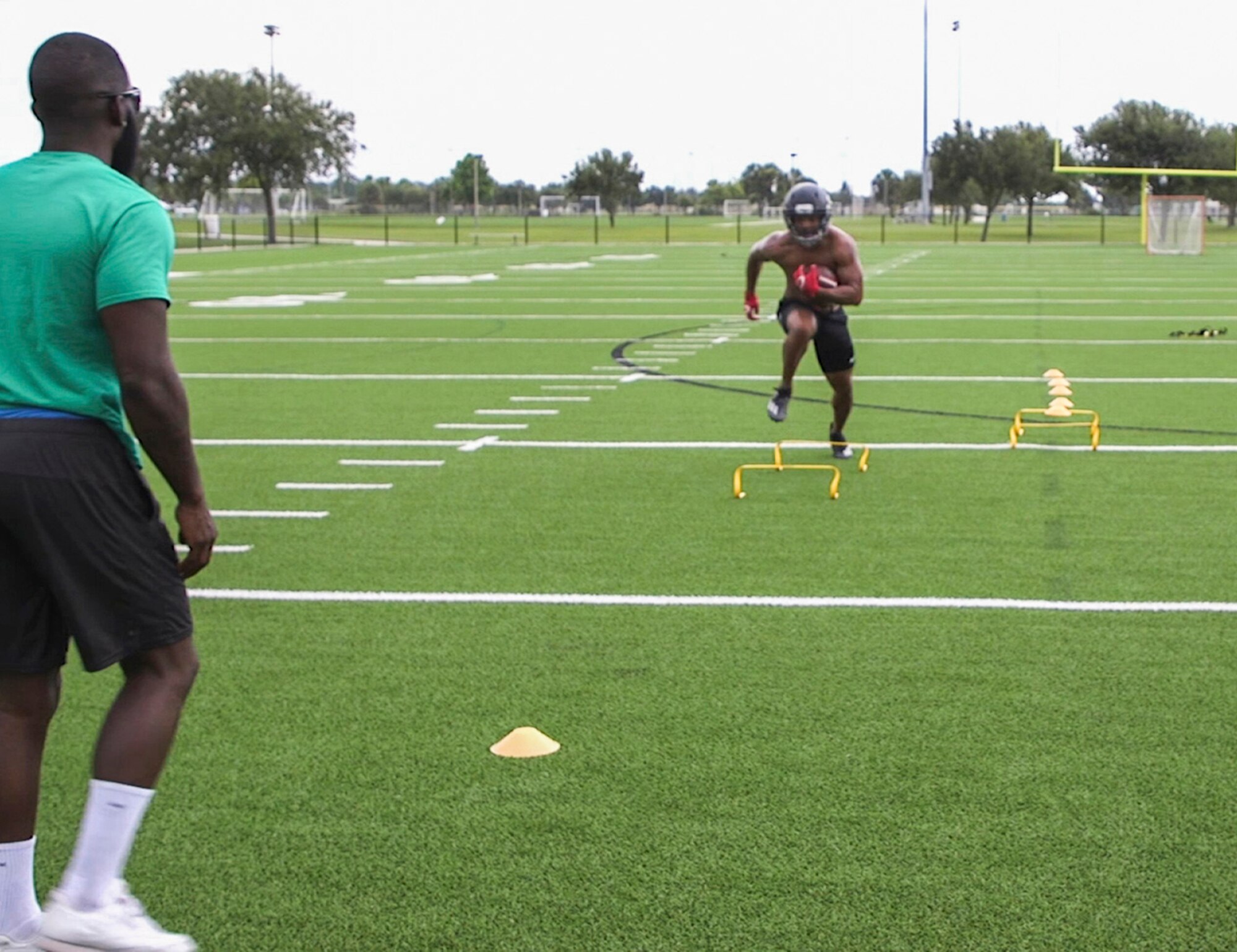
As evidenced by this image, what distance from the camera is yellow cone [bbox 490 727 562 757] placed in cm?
466

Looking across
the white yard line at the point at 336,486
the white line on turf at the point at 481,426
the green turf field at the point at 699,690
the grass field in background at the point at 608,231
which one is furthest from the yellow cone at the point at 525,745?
the grass field in background at the point at 608,231

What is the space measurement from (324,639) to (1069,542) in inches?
136

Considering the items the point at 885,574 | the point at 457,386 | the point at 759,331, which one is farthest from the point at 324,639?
the point at 759,331

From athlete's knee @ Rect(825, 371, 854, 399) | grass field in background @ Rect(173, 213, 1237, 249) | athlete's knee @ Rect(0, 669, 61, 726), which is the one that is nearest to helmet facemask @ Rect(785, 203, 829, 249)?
athlete's knee @ Rect(825, 371, 854, 399)

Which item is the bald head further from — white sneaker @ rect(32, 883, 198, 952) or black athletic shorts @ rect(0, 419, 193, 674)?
white sneaker @ rect(32, 883, 198, 952)

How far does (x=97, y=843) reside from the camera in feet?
10.9

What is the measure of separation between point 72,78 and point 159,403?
2.28 ft

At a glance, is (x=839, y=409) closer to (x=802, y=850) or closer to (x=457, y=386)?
(x=457, y=386)

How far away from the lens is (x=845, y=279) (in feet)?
32.4

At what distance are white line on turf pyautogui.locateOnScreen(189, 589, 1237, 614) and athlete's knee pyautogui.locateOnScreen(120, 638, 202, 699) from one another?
293 centimetres

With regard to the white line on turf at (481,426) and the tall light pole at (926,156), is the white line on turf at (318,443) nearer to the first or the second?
the white line on turf at (481,426)

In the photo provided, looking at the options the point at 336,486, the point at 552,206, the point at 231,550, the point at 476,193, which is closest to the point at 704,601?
the point at 231,550

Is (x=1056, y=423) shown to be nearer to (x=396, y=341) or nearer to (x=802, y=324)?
(x=802, y=324)

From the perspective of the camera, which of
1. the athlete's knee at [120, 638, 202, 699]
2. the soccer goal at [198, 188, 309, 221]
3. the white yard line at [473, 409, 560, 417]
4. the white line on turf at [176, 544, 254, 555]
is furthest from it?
the soccer goal at [198, 188, 309, 221]
